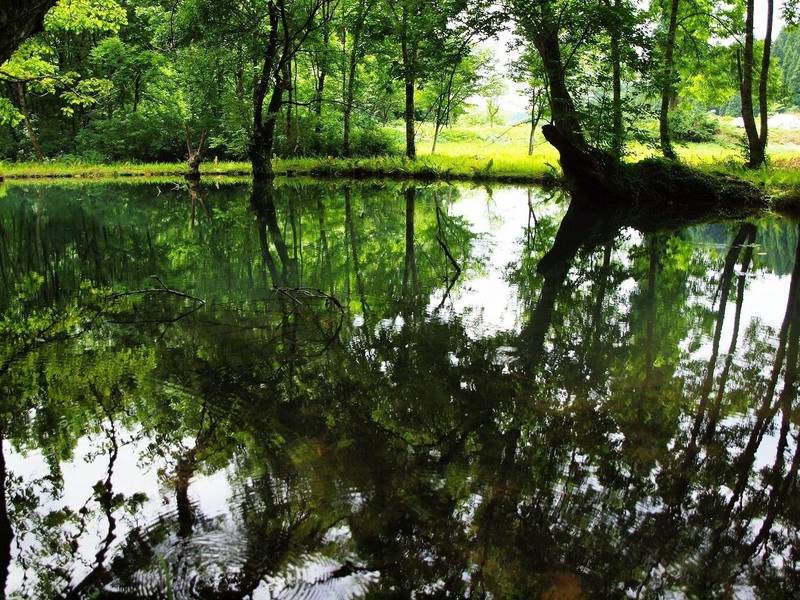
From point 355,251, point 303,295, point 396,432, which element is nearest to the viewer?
point 396,432

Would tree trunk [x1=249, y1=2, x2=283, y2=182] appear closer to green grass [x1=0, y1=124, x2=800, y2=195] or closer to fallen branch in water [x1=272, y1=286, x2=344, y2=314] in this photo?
green grass [x1=0, y1=124, x2=800, y2=195]

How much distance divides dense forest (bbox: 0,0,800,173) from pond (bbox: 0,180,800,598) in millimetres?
8880

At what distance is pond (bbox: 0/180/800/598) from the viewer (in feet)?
8.30

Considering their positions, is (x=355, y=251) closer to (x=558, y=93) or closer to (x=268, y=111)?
(x=558, y=93)

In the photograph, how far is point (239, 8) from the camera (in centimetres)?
2181

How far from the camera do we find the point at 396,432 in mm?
3729

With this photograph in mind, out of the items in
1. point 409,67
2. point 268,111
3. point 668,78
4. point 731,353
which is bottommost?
point 731,353

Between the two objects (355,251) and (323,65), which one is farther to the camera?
(323,65)

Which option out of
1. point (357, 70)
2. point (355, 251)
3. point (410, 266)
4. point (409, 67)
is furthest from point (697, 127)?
point (410, 266)

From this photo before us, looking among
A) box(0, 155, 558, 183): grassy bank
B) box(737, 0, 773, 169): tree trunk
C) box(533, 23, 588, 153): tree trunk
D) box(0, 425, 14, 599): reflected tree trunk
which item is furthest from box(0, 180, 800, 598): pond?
box(0, 155, 558, 183): grassy bank

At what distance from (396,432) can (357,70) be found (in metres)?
33.0

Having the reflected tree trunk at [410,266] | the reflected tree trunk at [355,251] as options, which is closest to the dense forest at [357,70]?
the reflected tree trunk at [355,251]

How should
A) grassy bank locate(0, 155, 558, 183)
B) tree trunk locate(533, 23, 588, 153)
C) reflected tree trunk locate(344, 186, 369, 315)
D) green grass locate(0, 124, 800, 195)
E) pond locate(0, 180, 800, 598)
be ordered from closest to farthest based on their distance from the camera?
pond locate(0, 180, 800, 598)
reflected tree trunk locate(344, 186, 369, 315)
tree trunk locate(533, 23, 588, 153)
green grass locate(0, 124, 800, 195)
grassy bank locate(0, 155, 558, 183)

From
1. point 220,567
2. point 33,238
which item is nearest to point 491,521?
point 220,567
